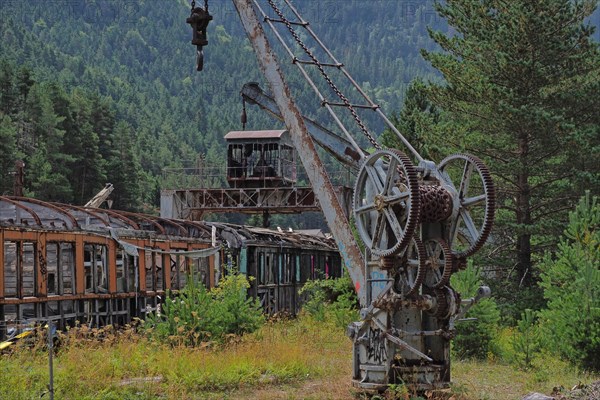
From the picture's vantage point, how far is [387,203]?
1070 cm

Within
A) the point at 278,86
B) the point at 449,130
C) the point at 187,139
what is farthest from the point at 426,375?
the point at 187,139

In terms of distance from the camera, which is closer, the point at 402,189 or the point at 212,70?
the point at 402,189

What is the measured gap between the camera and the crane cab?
4747 cm

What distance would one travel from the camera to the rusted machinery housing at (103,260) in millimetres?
14711

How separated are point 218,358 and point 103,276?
540 cm

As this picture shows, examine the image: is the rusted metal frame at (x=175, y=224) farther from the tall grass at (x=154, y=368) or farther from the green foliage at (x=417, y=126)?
the tall grass at (x=154, y=368)

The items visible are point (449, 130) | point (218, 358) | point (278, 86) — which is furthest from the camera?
point (449, 130)

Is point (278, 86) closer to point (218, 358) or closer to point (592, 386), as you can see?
point (218, 358)

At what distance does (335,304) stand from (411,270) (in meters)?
10.4

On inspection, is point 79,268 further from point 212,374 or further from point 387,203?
point 387,203

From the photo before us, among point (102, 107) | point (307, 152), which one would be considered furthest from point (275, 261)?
point (102, 107)

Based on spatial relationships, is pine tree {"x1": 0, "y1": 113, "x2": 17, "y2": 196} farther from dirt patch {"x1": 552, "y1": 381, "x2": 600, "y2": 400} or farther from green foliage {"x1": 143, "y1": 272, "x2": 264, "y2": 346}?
dirt patch {"x1": 552, "y1": 381, "x2": 600, "y2": 400}

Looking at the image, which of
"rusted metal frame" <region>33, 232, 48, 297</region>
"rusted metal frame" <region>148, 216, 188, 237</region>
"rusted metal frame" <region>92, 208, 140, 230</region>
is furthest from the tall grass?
"rusted metal frame" <region>148, 216, 188, 237</region>

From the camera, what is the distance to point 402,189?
10867 mm
